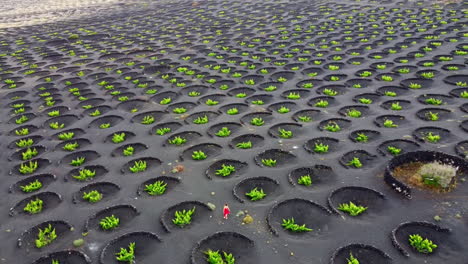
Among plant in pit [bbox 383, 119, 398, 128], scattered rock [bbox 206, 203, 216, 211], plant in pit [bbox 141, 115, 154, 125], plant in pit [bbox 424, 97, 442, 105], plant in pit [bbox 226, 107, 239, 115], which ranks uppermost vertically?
plant in pit [bbox 424, 97, 442, 105]

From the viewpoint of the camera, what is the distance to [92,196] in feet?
22.3

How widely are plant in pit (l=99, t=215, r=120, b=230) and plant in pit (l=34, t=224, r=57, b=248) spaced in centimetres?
77

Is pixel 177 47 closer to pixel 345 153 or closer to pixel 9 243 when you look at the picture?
pixel 345 153

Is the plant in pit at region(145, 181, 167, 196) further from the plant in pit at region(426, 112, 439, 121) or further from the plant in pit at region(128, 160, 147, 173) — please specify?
the plant in pit at region(426, 112, 439, 121)

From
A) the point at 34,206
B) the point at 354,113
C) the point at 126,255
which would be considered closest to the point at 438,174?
the point at 354,113

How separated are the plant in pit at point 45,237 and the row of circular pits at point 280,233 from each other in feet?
0.30

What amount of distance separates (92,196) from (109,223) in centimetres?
100

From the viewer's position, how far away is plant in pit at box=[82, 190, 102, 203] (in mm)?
6742

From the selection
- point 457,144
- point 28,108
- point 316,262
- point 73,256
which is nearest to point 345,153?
point 457,144

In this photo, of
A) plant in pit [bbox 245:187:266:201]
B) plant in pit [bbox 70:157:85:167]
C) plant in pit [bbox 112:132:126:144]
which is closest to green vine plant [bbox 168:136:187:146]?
plant in pit [bbox 112:132:126:144]

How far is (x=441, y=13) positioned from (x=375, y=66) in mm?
→ 8120

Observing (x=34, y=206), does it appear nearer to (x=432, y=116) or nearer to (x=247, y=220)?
(x=247, y=220)

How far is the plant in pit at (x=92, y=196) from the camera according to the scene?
674 cm

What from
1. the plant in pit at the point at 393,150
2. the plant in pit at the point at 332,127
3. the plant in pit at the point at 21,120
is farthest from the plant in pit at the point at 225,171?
the plant in pit at the point at 21,120
